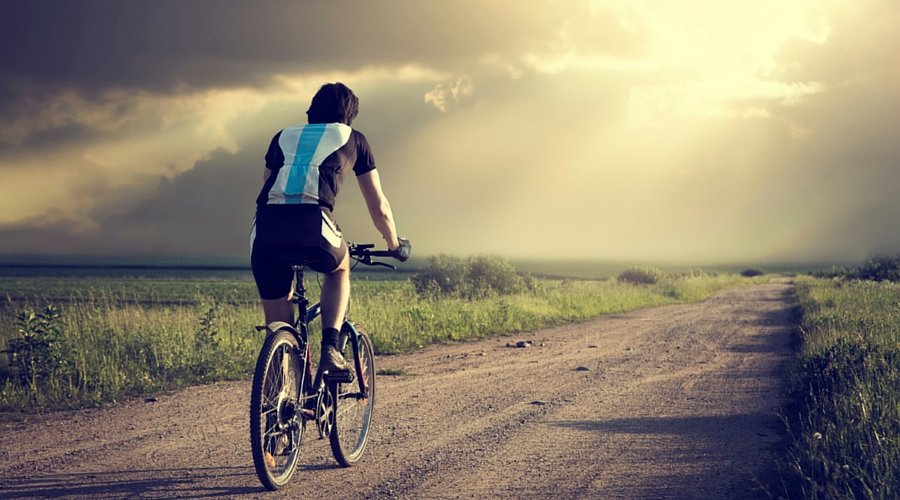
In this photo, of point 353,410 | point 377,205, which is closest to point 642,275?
point 353,410

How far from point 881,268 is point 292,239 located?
76955 millimetres

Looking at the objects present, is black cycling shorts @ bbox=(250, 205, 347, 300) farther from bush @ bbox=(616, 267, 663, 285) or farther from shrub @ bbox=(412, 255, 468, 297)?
bush @ bbox=(616, 267, 663, 285)

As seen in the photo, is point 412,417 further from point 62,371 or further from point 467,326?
point 467,326

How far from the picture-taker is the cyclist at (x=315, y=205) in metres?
4.34

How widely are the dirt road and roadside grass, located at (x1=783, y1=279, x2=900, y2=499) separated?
335mm

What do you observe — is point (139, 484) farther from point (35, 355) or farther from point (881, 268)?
Result: point (881, 268)

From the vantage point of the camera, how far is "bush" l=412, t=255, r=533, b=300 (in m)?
31.8

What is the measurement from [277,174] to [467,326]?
480 inches

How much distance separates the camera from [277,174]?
14.5 feet

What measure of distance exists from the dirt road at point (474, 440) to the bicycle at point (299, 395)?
212 millimetres

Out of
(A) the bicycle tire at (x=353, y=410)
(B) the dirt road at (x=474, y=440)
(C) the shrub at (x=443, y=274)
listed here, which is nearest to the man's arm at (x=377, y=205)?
(A) the bicycle tire at (x=353, y=410)

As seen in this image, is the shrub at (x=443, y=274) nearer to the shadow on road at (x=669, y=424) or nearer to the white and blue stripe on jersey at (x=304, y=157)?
the shadow on road at (x=669, y=424)

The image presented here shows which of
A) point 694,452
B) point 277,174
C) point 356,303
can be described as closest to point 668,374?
point 694,452

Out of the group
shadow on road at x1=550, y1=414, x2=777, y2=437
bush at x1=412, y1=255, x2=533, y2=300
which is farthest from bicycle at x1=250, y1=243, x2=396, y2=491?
bush at x1=412, y1=255, x2=533, y2=300
